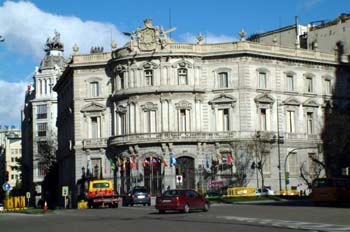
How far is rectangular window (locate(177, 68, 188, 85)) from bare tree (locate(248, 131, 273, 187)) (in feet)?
31.1

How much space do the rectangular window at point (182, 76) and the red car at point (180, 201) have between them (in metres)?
36.7

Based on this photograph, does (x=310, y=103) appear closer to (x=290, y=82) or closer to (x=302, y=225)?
(x=290, y=82)

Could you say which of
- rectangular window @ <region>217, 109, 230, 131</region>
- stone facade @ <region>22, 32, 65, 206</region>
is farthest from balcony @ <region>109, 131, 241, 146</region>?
stone facade @ <region>22, 32, 65, 206</region>

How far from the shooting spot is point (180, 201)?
129 feet

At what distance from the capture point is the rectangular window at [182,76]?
7618cm

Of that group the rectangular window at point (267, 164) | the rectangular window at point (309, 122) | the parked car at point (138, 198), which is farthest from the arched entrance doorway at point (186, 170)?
the parked car at point (138, 198)

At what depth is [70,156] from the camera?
282 ft

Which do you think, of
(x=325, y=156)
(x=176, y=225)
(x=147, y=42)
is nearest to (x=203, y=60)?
(x=147, y=42)

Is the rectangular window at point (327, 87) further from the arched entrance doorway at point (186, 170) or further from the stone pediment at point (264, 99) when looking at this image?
the arched entrance doorway at point (186, 170)

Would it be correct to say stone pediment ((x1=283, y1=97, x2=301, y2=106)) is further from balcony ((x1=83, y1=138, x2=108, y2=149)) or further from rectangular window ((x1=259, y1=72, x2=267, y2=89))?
balcony ((x1=83, y1=138, x2=108, y2=149))

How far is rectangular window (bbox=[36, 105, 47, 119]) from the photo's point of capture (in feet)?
412

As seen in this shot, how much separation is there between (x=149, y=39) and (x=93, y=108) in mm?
10543

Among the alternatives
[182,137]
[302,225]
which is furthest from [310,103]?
[302,225]

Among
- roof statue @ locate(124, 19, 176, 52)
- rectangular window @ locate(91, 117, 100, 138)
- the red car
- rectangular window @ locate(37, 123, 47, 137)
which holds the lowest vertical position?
the red car
